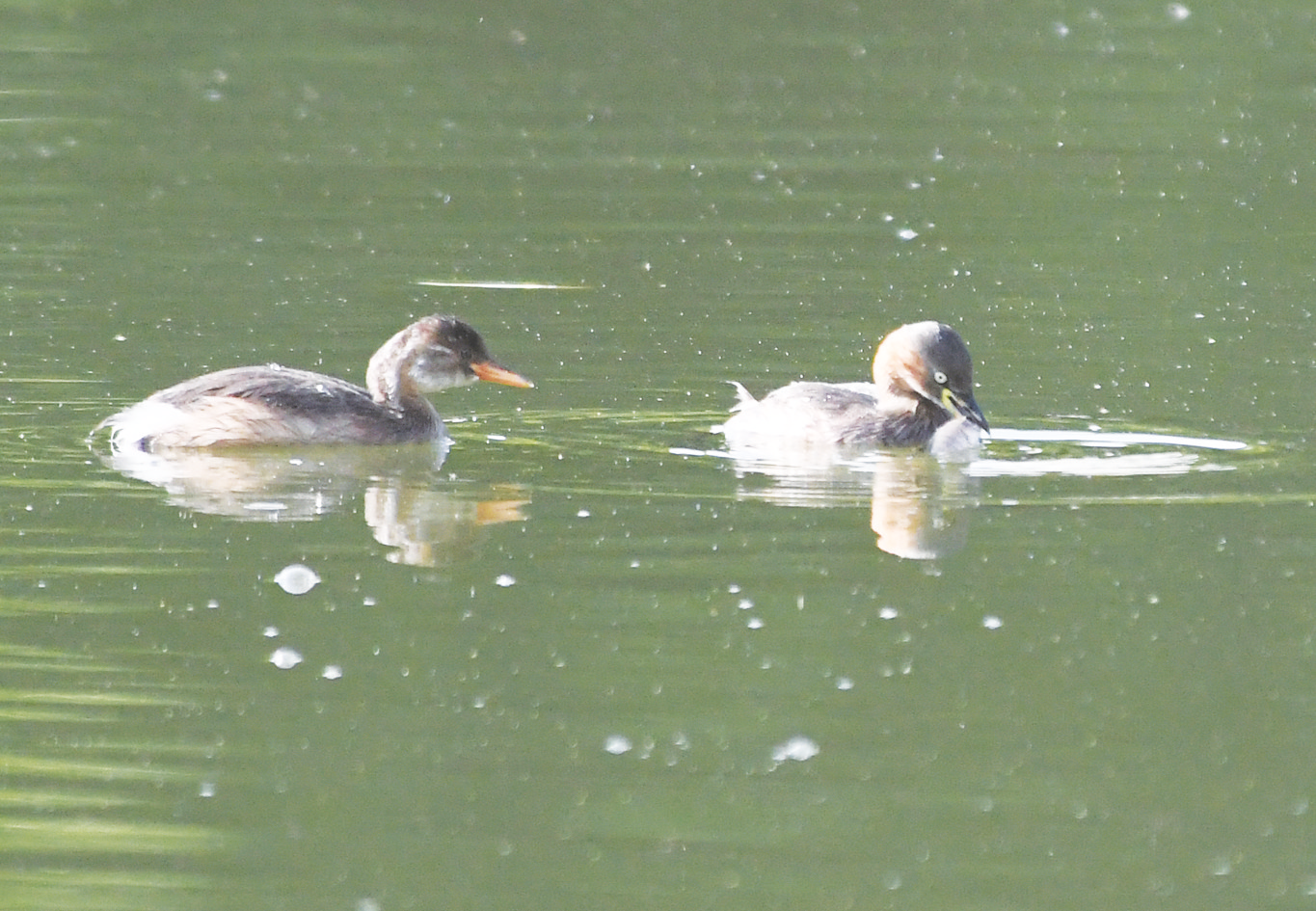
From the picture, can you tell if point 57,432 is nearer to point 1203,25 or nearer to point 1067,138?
point 1067,138

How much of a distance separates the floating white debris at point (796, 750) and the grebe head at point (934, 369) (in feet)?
13.3

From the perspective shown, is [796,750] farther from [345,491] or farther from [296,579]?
[345,491]

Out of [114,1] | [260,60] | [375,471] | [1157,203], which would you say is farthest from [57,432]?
[114,1]

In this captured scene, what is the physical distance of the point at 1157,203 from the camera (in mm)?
17047

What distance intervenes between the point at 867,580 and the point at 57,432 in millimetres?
3806

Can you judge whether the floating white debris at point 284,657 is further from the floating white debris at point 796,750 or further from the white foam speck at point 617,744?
the floating white debris at point 796,750

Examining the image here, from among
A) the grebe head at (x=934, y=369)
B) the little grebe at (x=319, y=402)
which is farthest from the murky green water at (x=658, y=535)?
the grebe head at (x=934, y=369)

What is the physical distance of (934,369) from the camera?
11.0 m

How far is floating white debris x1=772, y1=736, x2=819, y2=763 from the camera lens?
6.81 meters

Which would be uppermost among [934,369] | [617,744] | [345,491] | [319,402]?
[617,744]

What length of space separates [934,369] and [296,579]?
3579mm

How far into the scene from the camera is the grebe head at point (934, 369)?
10969mm

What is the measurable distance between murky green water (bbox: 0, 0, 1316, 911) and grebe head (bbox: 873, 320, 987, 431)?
32 centimetres

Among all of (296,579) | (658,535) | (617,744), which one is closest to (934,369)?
(658,535)
